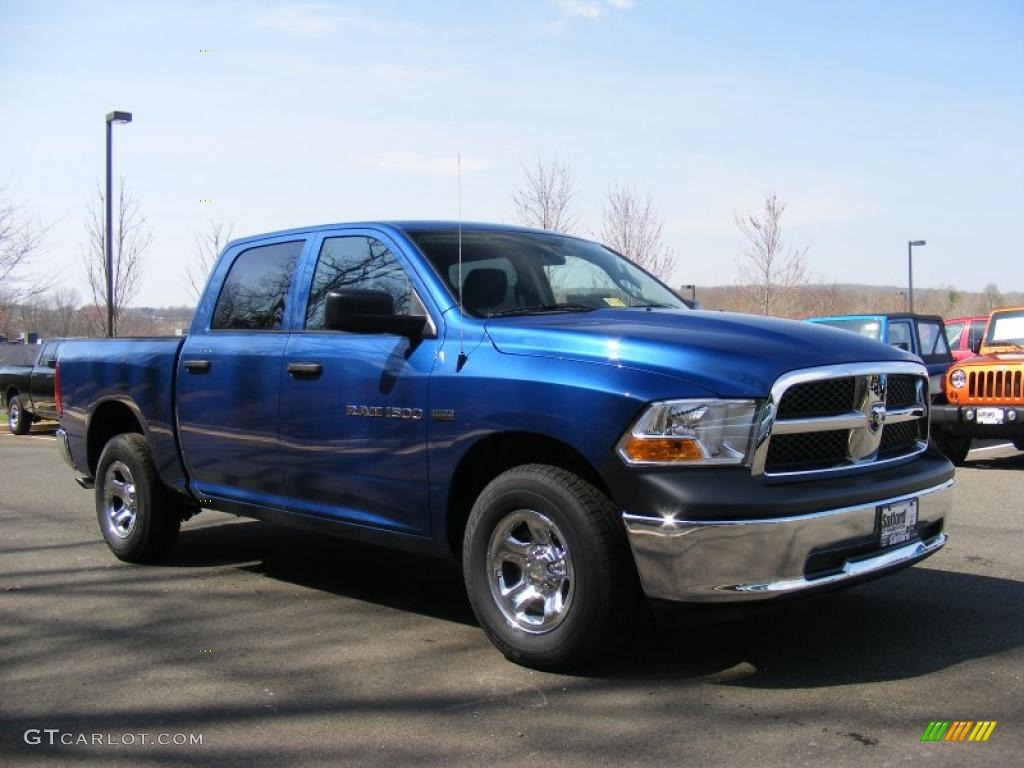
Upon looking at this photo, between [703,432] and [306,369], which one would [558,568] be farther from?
[306,369]

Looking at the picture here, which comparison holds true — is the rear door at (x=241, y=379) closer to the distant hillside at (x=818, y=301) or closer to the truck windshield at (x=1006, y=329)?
the distant hillside at (x=818, y=301)

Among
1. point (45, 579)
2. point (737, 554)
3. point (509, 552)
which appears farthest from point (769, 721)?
point (45, 579)

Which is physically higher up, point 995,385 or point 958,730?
point 995,385

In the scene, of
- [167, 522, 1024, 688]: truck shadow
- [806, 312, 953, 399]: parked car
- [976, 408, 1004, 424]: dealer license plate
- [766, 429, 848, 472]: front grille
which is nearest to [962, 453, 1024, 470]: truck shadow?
[976, 408, 1004, 424]: dealer license plate

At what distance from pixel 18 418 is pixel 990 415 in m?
15.7

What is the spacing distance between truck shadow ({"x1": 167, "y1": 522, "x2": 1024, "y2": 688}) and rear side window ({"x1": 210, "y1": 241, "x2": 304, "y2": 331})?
5.01ft

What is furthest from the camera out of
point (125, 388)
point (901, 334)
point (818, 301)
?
point (818, 301)

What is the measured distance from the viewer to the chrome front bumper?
371cm

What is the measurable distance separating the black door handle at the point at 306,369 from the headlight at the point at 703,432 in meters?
1.96

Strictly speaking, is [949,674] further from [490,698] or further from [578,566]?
[490,698]

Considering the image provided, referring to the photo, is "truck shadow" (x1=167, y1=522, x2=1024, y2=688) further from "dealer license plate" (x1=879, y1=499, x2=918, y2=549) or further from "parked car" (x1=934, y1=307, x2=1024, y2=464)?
"parked car" (x1=934, y1=307, x2=1024, y2=464)

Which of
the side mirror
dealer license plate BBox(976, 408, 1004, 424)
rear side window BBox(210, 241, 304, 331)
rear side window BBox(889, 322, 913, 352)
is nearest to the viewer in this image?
the side mirror

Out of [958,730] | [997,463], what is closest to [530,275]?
[958,730]

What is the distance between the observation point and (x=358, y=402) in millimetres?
4902
